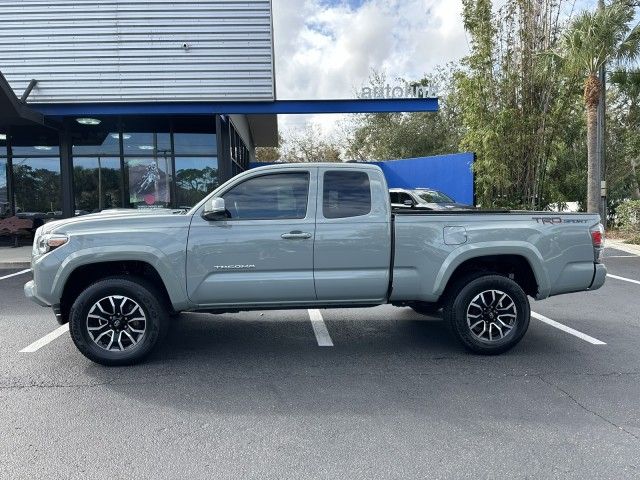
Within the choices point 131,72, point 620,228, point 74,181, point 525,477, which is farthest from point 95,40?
point 620,228

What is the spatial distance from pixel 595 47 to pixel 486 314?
11893 millimetres

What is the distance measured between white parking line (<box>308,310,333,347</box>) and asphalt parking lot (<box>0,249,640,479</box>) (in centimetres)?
4

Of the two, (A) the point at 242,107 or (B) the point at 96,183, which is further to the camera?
(B) the point at 96,183

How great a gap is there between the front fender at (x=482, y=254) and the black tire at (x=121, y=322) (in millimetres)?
2744

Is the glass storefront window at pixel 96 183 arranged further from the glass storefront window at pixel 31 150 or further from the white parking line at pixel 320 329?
the white parking line at pixel 320 329

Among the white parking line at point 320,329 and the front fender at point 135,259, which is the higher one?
the front fender at point 135,259

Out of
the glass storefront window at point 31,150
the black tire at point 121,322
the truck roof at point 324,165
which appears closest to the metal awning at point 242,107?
the glass storefront window at point 31,150

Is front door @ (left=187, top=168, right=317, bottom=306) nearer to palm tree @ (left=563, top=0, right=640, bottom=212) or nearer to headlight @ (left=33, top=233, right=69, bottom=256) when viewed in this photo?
headlight @ (left=33, top=233, right=69, bottom=256)

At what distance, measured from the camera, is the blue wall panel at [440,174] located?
19.3m

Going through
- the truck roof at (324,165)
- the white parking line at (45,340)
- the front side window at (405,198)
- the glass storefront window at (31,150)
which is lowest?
the white parking line at (45,340)

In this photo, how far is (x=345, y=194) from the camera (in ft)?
16.6

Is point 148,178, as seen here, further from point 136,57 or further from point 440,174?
point 440,174

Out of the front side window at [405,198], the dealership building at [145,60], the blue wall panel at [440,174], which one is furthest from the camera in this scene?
the blue wall panel at [440,174]

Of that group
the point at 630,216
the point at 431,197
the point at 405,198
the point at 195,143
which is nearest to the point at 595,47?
the point at 630,216
